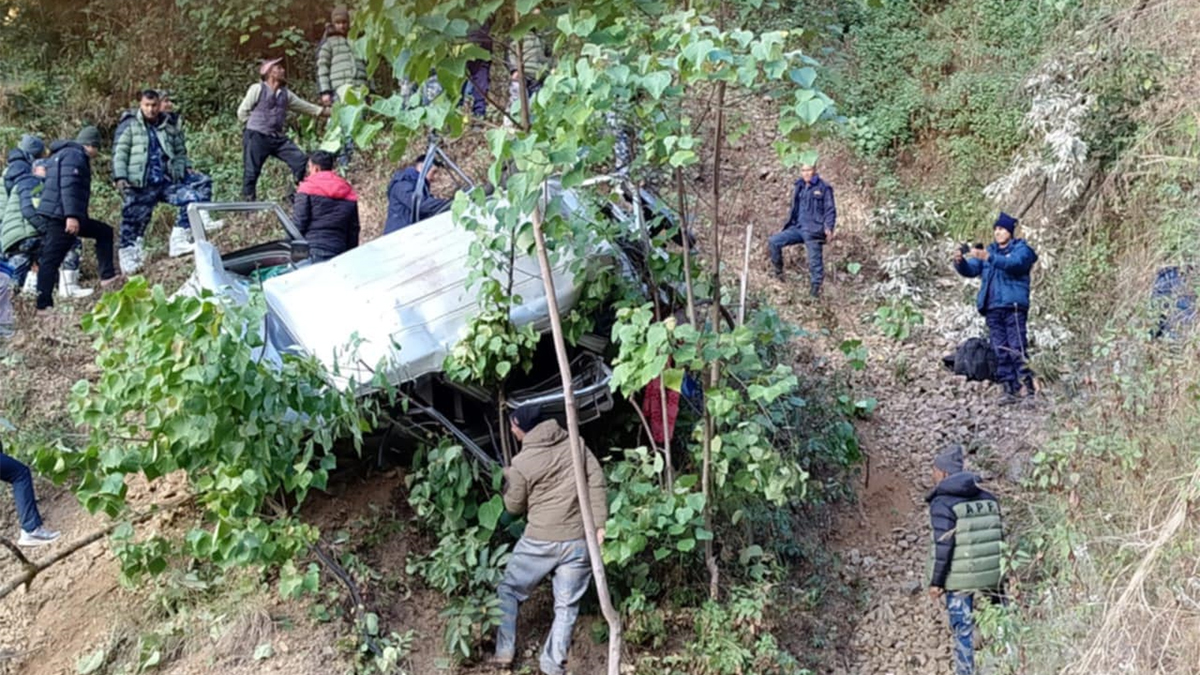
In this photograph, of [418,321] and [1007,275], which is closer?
[418,321]

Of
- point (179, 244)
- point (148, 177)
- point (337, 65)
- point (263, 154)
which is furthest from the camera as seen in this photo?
point (337, 65)

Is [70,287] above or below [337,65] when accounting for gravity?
below

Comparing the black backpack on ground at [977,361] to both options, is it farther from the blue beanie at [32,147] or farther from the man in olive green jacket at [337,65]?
the blue beanie at [32,147]

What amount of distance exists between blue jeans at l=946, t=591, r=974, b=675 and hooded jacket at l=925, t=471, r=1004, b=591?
0.11 meters

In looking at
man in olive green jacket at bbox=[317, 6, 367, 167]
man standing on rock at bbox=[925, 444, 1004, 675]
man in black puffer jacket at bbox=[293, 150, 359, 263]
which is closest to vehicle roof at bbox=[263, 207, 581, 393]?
man in black puffer jacket at bbox=[293, 150, 359, 263]

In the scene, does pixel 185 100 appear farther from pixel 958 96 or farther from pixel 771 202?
pixel 958 96

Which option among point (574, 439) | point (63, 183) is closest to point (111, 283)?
point (63, 183)

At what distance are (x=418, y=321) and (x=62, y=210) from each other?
4.51 m

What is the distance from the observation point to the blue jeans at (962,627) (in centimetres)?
641

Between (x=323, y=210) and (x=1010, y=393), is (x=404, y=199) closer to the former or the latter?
(x=323, y=210)

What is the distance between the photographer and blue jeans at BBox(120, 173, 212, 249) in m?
9.91

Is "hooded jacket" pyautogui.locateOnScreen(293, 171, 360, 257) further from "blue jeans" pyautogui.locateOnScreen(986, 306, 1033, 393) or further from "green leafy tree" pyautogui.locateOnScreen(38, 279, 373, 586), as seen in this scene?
"blue jeans" pyautogui.locateOnScreen(986, 306, 1033, 393)

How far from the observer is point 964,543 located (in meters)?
6.31

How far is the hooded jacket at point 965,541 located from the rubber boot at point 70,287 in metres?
7.57
